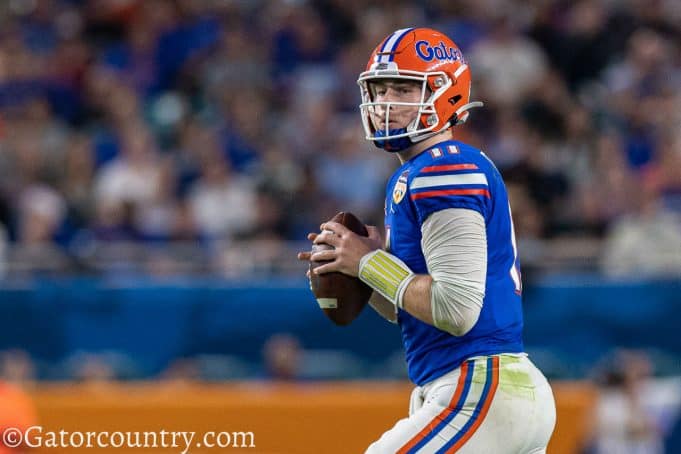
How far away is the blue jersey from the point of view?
3.73 meters

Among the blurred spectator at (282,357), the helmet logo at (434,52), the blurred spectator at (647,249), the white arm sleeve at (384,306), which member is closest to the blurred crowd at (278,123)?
the blurred spectator at (647,249)

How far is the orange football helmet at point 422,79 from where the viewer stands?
3969 millimetres

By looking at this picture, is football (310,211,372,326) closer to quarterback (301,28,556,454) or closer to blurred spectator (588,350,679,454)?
quarterback (301,28,556,454)

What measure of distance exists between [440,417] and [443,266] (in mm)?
463

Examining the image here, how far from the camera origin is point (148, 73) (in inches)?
435

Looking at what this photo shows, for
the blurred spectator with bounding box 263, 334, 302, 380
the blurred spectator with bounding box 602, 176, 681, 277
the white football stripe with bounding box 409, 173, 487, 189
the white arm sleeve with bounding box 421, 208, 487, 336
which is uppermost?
the blurred spectator with bounding box 602, 176, 681, 277

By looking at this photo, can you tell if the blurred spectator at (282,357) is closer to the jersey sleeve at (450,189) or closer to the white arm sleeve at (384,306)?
the white arm sleeve at (384,306)

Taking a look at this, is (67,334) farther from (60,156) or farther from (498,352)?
(498,352)

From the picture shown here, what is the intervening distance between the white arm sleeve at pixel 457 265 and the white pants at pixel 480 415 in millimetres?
195

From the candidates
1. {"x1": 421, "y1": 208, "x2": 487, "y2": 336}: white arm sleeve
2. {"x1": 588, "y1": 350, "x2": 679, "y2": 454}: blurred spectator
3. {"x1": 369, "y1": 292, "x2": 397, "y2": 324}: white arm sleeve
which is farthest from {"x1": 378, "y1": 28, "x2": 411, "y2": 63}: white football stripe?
{"x1": 588, "y1": 350, "x2": 679, "y2": 454}: blurred spectator

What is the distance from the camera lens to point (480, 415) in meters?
3.76

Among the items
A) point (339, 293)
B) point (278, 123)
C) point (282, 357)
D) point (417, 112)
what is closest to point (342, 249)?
point (339, 293)

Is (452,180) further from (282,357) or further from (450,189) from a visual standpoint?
(282,357)

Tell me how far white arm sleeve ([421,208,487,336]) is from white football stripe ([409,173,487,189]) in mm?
87
